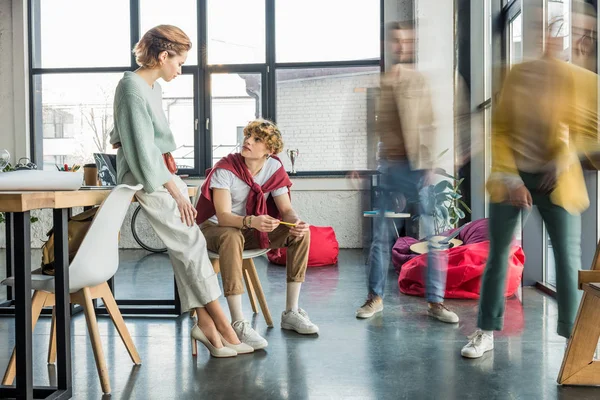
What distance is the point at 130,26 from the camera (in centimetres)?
716

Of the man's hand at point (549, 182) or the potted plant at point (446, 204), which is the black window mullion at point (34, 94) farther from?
the man's hand at point (549, 182)

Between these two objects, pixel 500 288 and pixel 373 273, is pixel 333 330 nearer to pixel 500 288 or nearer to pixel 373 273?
pixel 373 273

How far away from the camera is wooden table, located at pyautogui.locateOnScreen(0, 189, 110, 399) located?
1.77m

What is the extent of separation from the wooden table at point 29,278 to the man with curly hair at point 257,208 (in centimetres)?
71

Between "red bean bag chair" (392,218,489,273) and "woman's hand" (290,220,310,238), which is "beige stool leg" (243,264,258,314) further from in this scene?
"red bean bag chair" (392,218,489,273)

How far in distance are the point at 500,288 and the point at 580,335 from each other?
0.34 m

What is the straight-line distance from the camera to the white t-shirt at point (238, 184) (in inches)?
111

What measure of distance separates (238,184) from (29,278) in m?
1.23

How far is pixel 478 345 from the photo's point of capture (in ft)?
8.20

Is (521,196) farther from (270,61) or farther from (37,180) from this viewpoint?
(270,61)

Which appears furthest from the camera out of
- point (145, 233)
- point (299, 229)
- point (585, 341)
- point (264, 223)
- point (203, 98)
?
point (203, 98)

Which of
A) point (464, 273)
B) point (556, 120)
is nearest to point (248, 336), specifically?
point (556, 120)

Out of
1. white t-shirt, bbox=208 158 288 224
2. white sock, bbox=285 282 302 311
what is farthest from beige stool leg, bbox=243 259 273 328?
white t-shirt, bbox=208 158 288 224

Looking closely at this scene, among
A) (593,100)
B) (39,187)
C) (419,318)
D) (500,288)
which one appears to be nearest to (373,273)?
(419,318)
